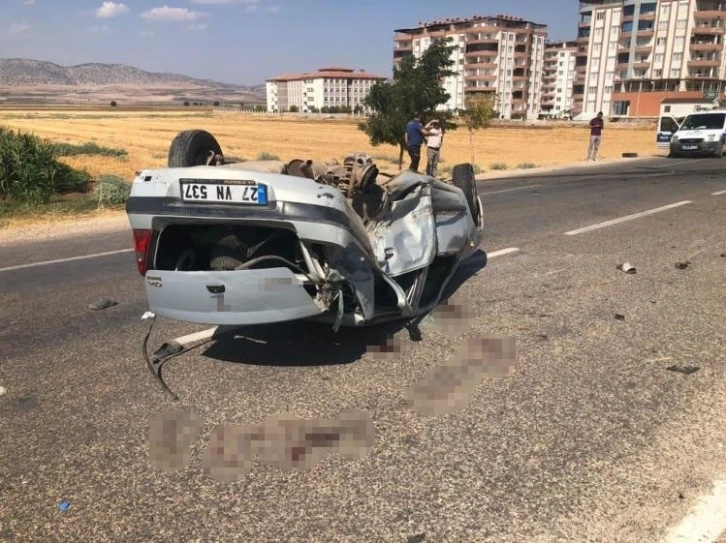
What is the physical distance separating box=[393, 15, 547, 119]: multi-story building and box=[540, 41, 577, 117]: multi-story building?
8.63 m

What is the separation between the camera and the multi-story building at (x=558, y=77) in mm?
130750

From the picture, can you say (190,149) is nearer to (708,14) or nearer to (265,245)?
(265,245)

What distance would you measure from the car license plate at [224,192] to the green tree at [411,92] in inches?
703

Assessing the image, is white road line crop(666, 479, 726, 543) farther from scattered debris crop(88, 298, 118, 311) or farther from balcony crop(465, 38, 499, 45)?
balcony crop(465, 38, 499, 45)

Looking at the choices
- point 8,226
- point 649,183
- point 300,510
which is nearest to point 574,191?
point 649,183

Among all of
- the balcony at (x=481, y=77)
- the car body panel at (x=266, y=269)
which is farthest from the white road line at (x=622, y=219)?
the balcony at (x=481, y=77)

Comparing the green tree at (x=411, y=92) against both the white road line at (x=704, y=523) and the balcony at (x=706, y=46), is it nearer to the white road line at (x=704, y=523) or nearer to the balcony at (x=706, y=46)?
the white road line at (x=704, y=523)

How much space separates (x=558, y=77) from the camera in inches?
5271

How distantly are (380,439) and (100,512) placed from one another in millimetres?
1325

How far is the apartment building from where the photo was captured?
91681 mm

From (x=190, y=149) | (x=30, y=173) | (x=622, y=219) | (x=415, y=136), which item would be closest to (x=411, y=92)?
(x=415, y=136)

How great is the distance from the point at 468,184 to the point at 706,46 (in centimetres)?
10413

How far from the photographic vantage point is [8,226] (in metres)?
10.4

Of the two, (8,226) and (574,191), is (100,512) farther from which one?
(574,191)
